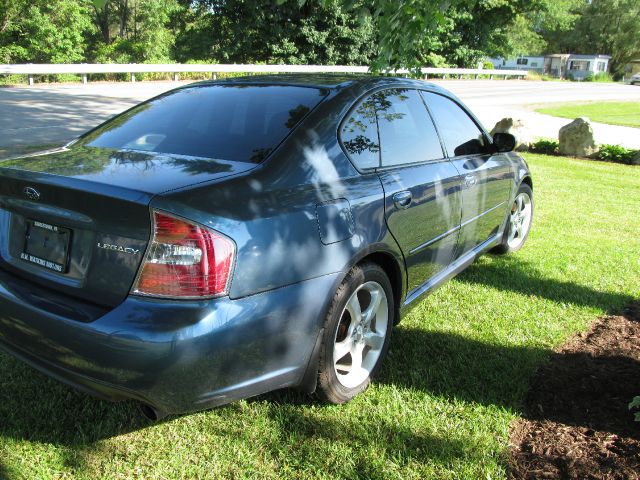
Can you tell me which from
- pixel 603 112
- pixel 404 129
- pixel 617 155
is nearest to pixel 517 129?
pixel 617 155

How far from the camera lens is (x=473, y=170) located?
387 cm

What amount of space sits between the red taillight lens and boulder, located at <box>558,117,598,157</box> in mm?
12213

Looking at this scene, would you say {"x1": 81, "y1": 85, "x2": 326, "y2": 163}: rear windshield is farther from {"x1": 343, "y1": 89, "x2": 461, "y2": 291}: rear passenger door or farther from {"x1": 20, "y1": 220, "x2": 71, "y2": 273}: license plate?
{"x1": 20, "y1": 220, "x2": 71, "y2": 273}: license plate

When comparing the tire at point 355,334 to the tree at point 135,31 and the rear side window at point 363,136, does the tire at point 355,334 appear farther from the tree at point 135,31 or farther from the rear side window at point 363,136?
the tree at point 135,31

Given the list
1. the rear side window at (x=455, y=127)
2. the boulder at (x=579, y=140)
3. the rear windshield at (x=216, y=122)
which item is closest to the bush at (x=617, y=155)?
the boulder at (x=579, y=140)

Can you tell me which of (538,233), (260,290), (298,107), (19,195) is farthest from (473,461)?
(538,233)

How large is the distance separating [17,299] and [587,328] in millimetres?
3510

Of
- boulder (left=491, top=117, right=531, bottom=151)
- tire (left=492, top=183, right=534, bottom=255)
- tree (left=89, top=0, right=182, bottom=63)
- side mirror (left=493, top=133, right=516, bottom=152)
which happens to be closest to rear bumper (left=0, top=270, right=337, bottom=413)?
side mirror (left=493, top=133, right=516, bottom=152)

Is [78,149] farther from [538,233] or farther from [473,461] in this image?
[538,233]

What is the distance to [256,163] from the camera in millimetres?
2412

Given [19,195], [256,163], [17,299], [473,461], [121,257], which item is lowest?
[473,461]

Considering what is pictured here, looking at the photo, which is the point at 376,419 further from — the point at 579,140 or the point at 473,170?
the point at 579,140

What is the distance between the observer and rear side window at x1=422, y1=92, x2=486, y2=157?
3721 millimetres

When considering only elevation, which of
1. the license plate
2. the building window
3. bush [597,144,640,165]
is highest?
the building window
